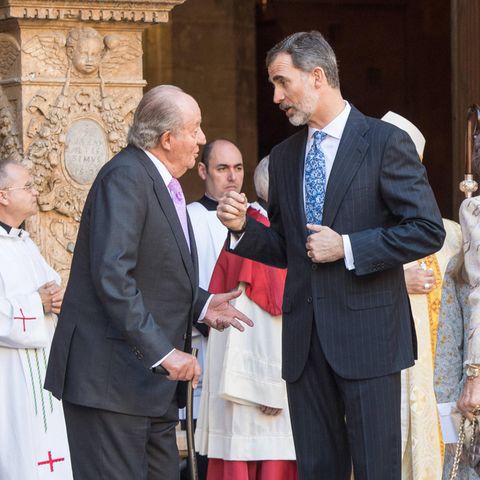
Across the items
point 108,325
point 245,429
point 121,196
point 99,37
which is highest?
point 99,37

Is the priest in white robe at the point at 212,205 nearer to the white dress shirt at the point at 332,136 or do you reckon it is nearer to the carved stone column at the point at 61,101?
the carved stone column at the point at 61,101

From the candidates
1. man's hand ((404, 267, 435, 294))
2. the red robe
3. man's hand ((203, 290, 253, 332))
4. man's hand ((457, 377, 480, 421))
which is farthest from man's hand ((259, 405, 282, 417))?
man's hand ((457, 377, 480, 421))

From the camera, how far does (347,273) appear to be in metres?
5.82

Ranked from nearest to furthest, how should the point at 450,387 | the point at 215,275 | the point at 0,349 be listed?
the point at 450,387 < the point at 0,349 < the point at 215,275

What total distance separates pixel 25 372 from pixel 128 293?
208 cm

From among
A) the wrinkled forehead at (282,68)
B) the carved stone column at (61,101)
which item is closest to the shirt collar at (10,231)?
the carved stone column at (61,101)

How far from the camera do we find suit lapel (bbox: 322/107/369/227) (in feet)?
19.2

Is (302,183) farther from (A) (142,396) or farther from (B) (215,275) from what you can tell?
(B) (215,275)

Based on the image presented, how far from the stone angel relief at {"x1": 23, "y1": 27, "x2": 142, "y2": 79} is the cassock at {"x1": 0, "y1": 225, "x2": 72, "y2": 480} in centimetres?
107

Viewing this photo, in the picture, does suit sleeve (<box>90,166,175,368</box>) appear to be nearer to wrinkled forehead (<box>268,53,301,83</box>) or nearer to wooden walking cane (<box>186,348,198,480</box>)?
wooden walking cane (<box>186,348,198,480</box>)

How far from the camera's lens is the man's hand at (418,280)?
25.4 ft

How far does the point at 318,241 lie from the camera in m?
5.70

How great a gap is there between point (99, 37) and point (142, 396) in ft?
10.0

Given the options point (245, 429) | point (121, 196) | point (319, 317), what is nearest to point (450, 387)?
point (319, 317)
